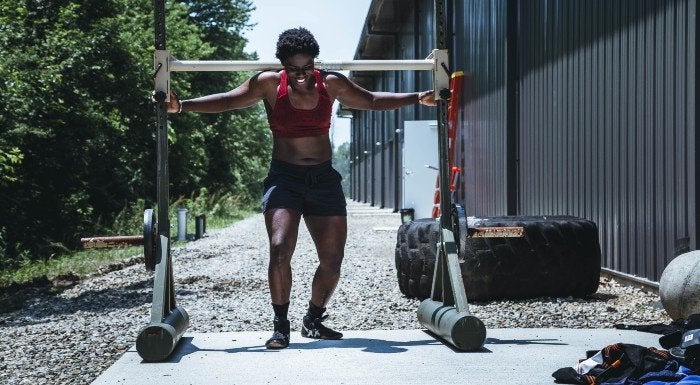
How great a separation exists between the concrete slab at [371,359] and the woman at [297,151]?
1.09 feet

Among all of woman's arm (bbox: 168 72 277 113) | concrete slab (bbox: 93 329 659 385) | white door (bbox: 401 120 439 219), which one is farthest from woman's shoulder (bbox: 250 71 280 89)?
white door (bbox: 401 120 439 219)

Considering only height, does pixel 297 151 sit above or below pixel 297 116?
below

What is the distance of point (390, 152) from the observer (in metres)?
33.1

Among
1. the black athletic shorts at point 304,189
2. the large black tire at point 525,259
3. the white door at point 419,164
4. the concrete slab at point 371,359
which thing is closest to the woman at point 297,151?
the black athletic shorts at point 304,189

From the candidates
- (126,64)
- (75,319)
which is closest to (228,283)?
(75,319)

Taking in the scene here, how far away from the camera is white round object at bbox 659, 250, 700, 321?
598 centimetres

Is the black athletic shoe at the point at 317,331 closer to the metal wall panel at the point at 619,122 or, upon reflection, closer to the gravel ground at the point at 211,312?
the gravel ground at the point at 211,312

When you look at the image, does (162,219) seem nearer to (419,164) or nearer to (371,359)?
(371,359)

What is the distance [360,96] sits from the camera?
5.20m

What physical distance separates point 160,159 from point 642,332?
3.00m

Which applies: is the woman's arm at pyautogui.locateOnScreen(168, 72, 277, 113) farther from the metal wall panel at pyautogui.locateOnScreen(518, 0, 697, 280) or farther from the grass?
the grass

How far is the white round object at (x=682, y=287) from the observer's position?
5.98m

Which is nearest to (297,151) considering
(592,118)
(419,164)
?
(592,118)

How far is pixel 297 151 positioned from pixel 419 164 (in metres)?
14.6
